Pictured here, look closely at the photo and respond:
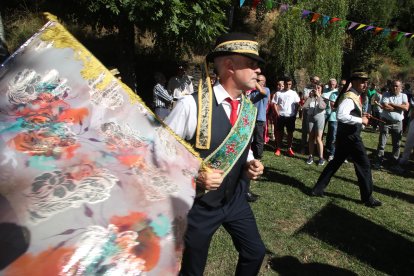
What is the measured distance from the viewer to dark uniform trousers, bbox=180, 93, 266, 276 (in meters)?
2.55

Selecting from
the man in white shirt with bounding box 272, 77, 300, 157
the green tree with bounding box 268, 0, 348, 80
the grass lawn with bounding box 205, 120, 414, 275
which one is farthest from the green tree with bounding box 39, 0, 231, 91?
the green tree with bounding box 268, 0, 348, 80

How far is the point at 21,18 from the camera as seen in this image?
15.1m

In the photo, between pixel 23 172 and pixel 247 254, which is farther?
pixel 247 254

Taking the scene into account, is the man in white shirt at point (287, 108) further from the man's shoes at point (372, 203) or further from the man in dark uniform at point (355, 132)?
the man's shoes at point (372, 203)

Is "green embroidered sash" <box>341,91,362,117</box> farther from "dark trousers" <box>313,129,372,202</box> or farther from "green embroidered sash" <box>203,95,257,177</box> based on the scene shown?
"green embroidered sash" <box>203,95,257,177</box>

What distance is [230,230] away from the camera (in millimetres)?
2773

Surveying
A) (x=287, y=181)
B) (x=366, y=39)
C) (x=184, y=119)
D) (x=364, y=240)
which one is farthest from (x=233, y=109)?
(x=366, y=39)

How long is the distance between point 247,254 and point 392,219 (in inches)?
136

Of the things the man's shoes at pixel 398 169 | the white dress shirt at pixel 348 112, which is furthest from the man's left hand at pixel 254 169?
the man's shoes at pixel 398 169

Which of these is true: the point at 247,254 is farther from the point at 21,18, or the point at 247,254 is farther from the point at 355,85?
the point at 21,18

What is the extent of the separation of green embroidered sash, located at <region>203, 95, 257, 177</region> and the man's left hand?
141 millimetres

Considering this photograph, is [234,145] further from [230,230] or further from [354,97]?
[354,97]

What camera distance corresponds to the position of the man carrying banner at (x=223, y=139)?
2.51m

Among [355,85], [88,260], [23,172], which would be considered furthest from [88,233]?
[355,85]
